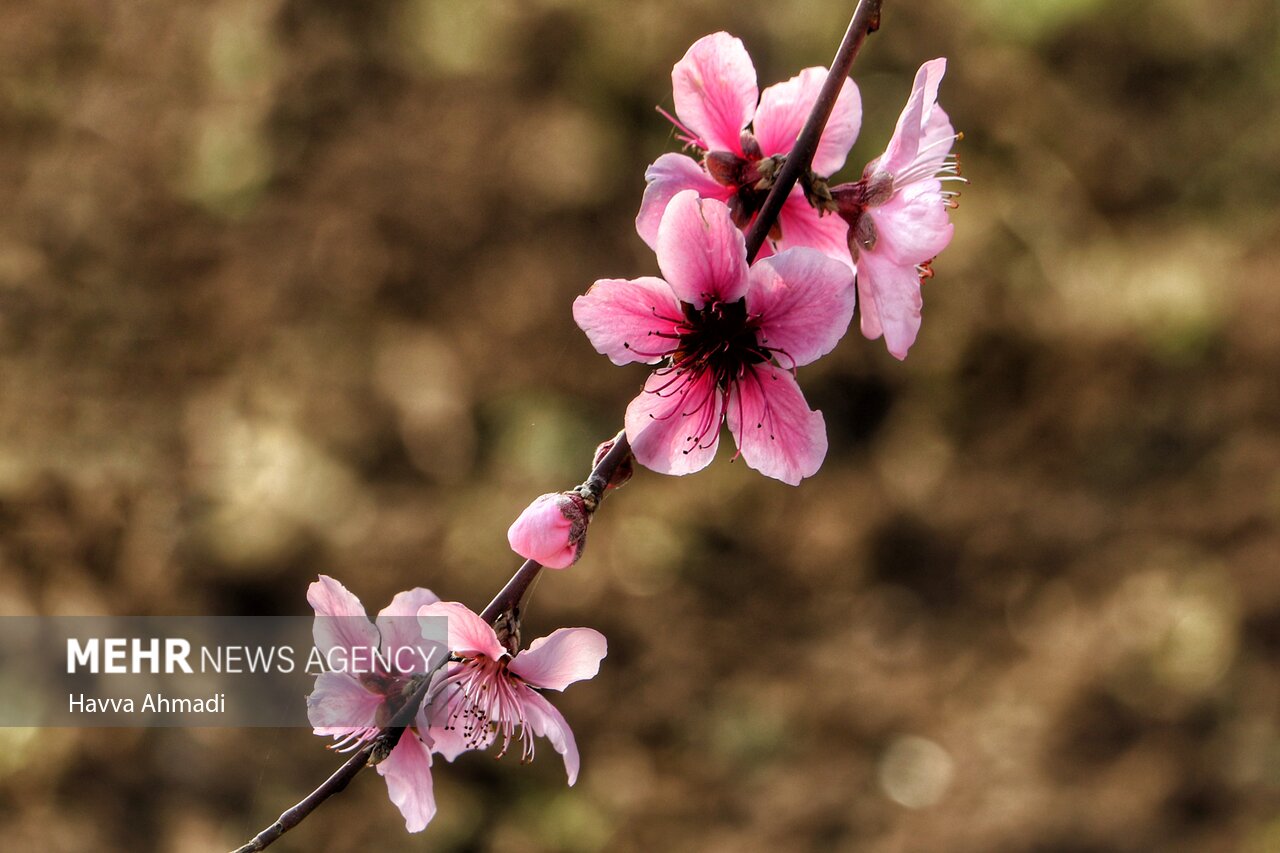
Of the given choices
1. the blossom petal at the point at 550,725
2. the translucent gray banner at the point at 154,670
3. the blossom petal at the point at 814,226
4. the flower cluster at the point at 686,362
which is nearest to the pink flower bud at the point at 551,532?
the flower cluster at the point at 686,362

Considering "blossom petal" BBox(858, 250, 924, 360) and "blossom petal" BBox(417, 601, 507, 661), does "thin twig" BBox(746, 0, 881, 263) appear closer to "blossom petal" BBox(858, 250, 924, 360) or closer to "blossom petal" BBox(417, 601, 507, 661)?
"blossom petal" BBox(858, 250, 924, 360)

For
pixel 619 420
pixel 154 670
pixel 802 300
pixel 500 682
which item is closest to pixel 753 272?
pixel 802 300

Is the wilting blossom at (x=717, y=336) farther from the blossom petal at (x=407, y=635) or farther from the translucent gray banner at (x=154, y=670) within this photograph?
the translucent gray banner at (x=154, y=670)

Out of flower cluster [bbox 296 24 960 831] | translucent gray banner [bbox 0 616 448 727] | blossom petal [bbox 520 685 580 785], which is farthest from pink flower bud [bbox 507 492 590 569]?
translucent gray banner [bbox 0 616 448 727]

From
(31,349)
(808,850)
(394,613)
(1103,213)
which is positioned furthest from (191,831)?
(1103,213)

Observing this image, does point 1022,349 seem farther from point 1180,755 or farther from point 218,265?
point 218,265

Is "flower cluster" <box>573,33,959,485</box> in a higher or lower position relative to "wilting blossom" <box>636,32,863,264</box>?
lower
